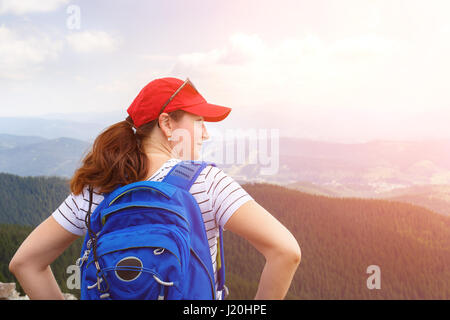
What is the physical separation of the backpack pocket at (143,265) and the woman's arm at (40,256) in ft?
1.27

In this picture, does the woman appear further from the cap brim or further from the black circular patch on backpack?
the black circular patch on backpack

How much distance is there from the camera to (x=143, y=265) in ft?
3.93

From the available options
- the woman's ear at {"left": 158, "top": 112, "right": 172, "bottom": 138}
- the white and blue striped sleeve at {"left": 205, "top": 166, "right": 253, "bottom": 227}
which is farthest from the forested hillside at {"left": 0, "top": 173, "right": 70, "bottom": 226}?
the white and blue striped sleeve at {"left": 205, "top": 166, "right": 253, "bottom": 227}

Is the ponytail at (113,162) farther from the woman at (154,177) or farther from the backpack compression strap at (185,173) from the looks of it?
the backpack compression strap at (185,173)

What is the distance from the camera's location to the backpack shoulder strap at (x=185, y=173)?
1304 millimetres

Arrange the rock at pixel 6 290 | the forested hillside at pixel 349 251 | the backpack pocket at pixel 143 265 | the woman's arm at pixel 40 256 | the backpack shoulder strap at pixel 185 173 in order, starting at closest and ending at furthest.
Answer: the backpack pocket at pixel 143 265 → the backpack shoulder strap at pixel 185 173 → the woman's arm at pixel 40 256 → the rock at pixel 6 290 → the forested hillside at pixel 349 251

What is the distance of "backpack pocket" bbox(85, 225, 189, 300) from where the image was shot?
119 cm

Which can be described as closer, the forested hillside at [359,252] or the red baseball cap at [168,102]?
the red baseball cap at [168,102]

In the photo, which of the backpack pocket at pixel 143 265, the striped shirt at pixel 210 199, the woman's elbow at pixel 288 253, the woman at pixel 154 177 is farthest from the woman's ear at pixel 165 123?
the woman's elbow at pixel 288 253

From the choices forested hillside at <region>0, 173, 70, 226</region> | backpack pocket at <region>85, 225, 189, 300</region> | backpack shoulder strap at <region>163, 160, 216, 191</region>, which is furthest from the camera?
forested hillside at <region>0, 173, 70, 226</region>

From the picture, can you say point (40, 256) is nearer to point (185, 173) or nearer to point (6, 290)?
point (185, 173)

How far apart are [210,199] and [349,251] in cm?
718

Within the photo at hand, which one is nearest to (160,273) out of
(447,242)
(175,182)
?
(175,182)

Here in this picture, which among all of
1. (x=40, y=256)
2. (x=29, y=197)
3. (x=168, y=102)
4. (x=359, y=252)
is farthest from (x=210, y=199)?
(x=29, y=197)
